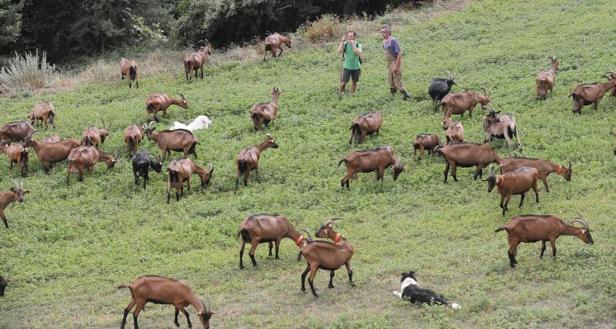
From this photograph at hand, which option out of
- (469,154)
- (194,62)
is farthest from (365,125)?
(194,62)

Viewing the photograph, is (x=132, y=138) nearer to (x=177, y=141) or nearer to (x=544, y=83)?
(x=177, y=141)

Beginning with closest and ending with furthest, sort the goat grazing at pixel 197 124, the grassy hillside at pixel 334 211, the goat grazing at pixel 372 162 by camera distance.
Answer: the grassy hillside at pixel 334 211, the goat grazing at pixel 372 162, the goat grazing at pixel 197 124

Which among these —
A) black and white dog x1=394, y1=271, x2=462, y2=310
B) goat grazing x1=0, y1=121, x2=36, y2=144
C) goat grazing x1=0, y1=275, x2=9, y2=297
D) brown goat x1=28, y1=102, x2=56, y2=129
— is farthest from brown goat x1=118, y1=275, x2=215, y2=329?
brown goat x1=28, y1=102, x2=56, y2=129

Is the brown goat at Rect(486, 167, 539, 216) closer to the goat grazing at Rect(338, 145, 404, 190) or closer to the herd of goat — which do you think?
the herd of goat

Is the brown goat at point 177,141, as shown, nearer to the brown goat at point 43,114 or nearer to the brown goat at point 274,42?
the brown goat at point 43,114

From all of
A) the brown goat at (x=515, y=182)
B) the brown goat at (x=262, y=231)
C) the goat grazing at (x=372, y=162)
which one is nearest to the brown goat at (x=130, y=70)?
the goat grazing at (x=372, y=162)

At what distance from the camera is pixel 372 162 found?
18609 millimetres

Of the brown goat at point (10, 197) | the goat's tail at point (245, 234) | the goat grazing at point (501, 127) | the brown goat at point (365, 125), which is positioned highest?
the goat grazing at point (501, 127)

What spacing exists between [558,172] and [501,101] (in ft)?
18.5

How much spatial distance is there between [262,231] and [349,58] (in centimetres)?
983

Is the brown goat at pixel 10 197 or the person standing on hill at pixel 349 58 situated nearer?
the brown goat at pixel 10 197

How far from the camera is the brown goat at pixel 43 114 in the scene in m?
24.8

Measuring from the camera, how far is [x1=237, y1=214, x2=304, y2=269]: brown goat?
50.6 feet

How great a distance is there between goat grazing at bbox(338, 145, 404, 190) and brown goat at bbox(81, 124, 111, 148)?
671 cm
